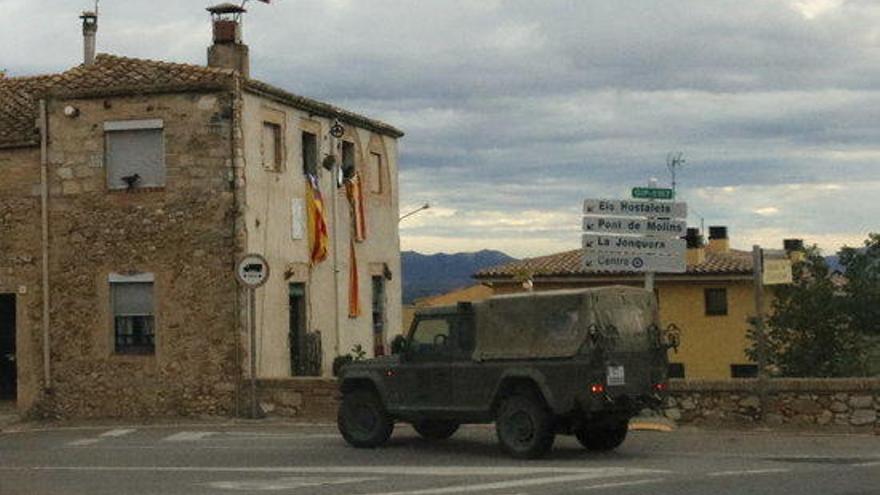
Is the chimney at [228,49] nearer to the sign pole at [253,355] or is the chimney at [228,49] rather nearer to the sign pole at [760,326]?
the sign pole at [253,355]

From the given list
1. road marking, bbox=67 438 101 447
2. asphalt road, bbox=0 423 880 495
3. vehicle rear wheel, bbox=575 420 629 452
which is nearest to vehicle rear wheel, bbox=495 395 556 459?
asphalt road, bbox=0 423 880 495

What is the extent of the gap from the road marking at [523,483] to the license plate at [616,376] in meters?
1.40

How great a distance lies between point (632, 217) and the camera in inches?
890

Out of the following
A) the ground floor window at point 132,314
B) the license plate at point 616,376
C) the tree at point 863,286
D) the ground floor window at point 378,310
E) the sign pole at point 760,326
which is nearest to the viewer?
the license plate at point 616,376

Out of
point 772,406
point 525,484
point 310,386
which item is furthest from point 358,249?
point 525,484

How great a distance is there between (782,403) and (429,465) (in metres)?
6.44

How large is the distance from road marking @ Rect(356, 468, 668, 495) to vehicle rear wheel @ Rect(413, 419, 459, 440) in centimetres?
435

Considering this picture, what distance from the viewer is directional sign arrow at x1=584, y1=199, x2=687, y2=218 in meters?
22.5

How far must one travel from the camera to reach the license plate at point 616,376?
17188 mm

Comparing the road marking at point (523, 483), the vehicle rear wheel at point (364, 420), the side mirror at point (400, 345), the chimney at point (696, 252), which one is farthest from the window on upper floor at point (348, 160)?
the chimney at point (696, 252)

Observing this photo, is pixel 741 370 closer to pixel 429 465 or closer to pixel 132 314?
pixel 132 314

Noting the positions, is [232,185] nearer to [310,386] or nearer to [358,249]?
[310,386]

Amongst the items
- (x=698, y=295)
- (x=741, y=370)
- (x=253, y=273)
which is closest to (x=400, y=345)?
(x=253, y=273)

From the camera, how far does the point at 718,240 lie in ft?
209
